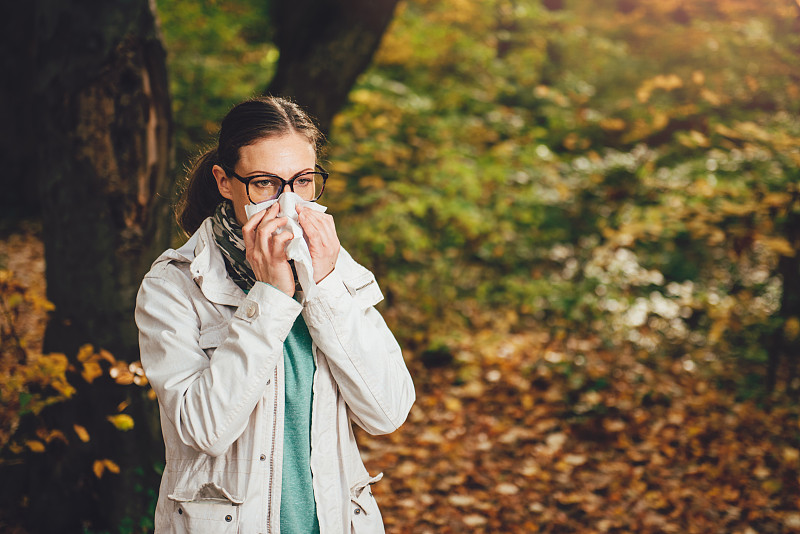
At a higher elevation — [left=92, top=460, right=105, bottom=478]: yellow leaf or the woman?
the woman

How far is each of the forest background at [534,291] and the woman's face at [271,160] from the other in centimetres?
134

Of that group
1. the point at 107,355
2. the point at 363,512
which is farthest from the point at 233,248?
the point at 107,355

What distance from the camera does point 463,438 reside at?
4789 mm

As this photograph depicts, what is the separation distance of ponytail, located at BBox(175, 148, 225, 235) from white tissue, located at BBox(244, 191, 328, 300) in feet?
1.28

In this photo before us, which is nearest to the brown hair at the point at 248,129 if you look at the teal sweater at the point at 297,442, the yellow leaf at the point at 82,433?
the teal sweater at the point at 297,442

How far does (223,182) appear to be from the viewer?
6.19ft

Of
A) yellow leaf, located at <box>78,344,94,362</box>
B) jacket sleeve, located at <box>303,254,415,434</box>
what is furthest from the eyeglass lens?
yellow leaf, located at <box>78,344,94,362</box>

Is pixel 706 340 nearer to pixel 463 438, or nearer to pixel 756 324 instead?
pixel 756 324

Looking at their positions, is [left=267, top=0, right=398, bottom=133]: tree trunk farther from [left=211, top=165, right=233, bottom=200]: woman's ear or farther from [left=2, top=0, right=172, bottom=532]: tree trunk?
[left=211, top=165, right=233, bottom=200]: woman's ear

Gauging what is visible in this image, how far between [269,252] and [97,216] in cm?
165

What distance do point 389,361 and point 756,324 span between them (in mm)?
4567

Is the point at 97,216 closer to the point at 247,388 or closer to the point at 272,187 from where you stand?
the point at 272,187

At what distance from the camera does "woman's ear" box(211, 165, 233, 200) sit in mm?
1874

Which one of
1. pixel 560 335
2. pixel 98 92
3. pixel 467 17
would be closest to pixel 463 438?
pixel 560 335
